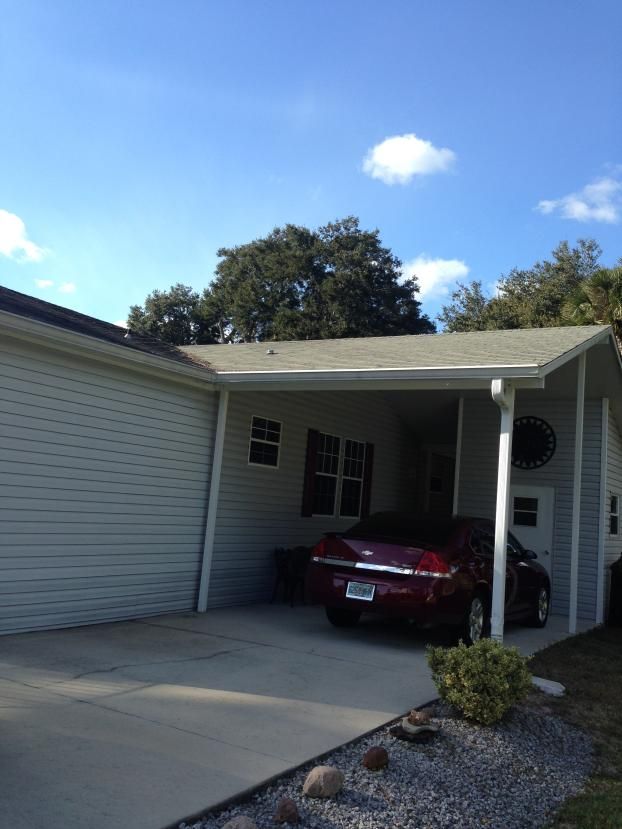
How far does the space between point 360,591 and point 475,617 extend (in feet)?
4.71

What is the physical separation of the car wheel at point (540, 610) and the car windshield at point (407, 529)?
244 centimetres

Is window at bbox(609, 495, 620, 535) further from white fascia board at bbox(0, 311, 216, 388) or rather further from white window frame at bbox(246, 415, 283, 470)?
white fascia board at bbox(0, 311, 216, 388)

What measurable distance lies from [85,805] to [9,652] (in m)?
3.14

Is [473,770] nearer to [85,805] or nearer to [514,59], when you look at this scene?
[85,805]

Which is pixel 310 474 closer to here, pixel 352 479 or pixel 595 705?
pixel 352 479

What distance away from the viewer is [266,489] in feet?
34.6

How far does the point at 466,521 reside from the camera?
8.34 metres

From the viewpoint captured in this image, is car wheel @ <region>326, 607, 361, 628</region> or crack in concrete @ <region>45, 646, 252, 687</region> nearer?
crack in concrete @ <region>45, 646, 252, 687</region>

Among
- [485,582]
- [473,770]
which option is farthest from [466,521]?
[473,770]


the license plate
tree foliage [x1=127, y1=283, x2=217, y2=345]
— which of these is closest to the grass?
the license plate

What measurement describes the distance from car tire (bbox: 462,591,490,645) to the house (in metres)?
0.65

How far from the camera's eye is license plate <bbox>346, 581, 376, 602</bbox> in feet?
24.5

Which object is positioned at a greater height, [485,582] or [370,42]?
[370,42]

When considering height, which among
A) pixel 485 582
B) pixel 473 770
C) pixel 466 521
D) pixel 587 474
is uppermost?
pixel 587 474
